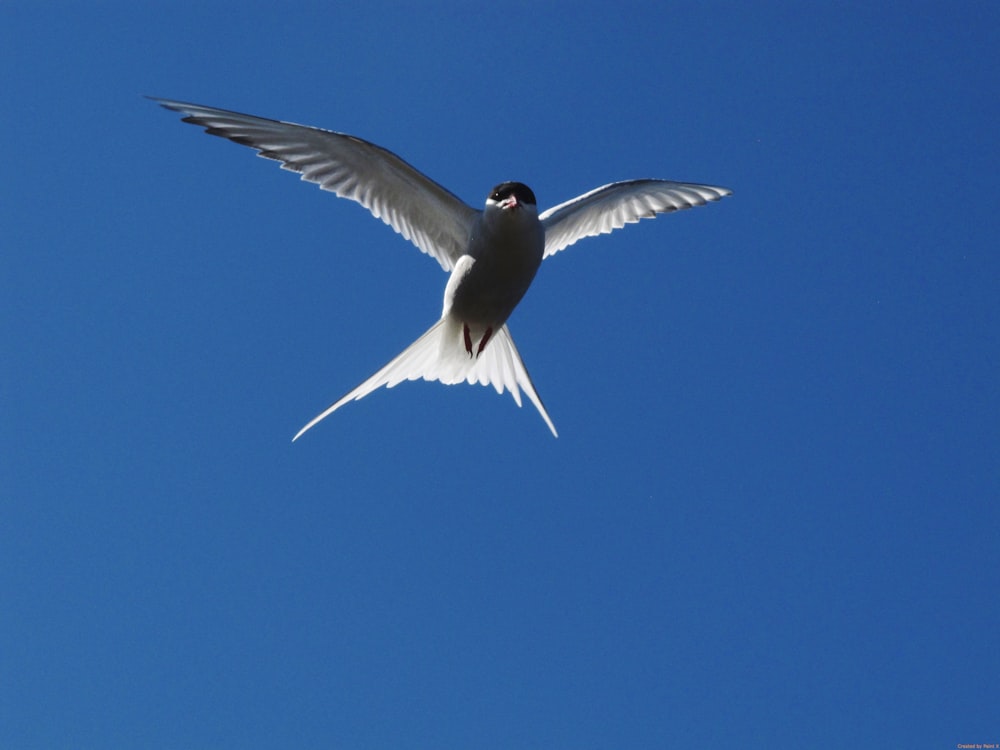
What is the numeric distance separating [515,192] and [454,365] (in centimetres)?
156

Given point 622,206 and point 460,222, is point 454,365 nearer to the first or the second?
point 460,222

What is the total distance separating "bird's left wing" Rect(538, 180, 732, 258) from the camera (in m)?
7.48

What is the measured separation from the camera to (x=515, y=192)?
6.42 metres

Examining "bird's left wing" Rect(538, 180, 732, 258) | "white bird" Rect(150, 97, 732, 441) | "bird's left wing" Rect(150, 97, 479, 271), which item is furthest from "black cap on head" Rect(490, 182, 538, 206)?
"bird's left wing" Rect(538, 180, 732, 258)

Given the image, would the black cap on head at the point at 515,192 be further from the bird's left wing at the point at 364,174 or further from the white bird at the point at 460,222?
the bird's left wing at the point at 364,174

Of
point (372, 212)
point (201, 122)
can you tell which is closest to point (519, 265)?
point (372, 212)

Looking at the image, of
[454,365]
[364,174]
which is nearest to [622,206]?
[454,365]

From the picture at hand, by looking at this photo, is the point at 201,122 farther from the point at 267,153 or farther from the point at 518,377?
the point at 518,377

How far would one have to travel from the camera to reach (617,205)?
7719 mm

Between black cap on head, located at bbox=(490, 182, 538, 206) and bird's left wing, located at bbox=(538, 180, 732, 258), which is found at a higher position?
bird's left wing, located at bbox=(538, 180, 732, 258)

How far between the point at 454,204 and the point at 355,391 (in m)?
1.48

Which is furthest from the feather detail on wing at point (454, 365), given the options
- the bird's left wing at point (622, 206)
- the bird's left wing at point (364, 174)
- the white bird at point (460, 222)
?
the bird's left wing at point (622, 206)

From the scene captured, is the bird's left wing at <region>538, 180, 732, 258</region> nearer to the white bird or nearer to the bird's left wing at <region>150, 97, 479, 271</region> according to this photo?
the white bird

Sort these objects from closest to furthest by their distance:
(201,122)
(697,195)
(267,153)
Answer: (201,122)
(267,153)
(697,195)
